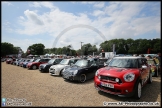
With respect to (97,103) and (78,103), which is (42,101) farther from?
(97,103)

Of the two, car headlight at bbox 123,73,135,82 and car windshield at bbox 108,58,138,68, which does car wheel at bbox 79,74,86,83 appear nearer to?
car windshield at bbox 108,58,138,68

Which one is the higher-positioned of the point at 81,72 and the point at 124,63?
the point at 124,63

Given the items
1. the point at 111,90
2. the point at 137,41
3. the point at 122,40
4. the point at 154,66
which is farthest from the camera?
the point at 122,40

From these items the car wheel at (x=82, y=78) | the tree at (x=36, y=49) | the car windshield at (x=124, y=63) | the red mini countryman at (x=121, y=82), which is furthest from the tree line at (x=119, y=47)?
the red mini countryman at (x=121, y=82)

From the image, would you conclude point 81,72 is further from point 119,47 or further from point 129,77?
point 119,47

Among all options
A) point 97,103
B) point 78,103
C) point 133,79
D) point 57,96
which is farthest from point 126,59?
point 57,96

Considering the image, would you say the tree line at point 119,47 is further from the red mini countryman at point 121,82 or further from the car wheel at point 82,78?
the red mini countryman at point 121,82

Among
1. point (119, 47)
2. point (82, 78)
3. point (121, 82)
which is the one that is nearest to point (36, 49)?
point (119, 47)

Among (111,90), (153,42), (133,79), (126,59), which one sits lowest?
(111,90)

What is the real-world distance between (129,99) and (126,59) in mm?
1969

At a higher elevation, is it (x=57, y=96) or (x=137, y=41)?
(x=137, y=41)

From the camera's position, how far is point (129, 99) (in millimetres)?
4672

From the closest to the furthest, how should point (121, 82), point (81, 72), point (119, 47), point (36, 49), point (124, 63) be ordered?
point (121, 82)
point (124, 63)
point (81, 72)
point (119, 47)
point (36, 49)

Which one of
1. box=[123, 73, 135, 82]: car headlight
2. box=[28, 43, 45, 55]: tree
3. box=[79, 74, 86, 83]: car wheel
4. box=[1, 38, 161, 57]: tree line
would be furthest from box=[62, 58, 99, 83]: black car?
box=[28, 43, 45, 55]: tree
